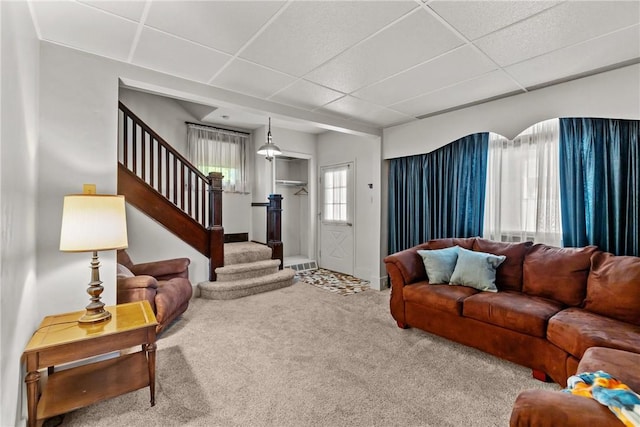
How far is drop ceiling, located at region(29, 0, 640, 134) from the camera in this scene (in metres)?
1.85

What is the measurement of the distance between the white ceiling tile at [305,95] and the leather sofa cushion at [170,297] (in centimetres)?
238

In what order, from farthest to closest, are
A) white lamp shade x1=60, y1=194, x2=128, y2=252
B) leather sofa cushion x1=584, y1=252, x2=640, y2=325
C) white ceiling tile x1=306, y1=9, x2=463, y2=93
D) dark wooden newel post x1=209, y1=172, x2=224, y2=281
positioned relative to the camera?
dark wooden newel post x1=209, y1=172, x2=224, y2=281 → leather sofa cushion x1=584, y1=252, x2=640, y2=325 → white ceiling tile x1=306, y1=9, x2=463, y2=93 → white lamp shade x1=60, y1=194, x2=128, y2=252

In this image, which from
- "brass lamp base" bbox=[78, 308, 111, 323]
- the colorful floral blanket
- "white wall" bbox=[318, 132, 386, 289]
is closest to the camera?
the colorful floral blanket

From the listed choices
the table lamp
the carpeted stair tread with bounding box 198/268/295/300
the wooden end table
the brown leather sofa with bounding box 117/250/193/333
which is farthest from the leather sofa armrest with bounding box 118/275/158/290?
the carpeted stair tread with bounding box 198/268/295/300

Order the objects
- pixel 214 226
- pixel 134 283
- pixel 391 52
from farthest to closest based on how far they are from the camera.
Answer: pixel 214 226 → pixel 134 283 → pixel 391 52

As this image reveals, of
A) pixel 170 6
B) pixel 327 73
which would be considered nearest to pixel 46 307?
pixel 170 6

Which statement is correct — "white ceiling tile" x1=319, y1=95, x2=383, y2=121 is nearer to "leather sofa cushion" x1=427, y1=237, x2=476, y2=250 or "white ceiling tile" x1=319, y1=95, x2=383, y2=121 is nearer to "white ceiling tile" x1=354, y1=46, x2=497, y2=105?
"white ceiling tile" x1=354, y1=46, x2=497, y2=105

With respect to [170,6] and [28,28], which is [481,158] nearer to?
[170,6]

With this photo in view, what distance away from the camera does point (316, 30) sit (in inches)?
81.7

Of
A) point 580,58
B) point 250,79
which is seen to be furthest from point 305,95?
point 580,58

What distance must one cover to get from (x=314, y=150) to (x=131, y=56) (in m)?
4.12

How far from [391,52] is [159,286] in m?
3.18

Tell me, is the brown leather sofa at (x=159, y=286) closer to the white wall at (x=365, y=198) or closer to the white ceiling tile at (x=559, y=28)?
the white wall at (x=365, y=198)

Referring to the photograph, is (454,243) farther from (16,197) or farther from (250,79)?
(16,197)
